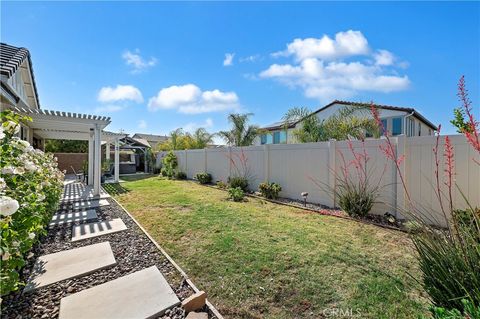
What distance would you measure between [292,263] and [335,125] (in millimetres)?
7799

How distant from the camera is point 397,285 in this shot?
2.95 m

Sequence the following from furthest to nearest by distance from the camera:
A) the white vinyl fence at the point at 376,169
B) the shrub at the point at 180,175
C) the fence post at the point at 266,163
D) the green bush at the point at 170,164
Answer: the green bush at the point at 170,164 < the shrub at the point at 180,175 < the fence post at the point at 266,163 < the white vinyl fence at the point at 376,169

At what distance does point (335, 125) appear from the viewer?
9.84m

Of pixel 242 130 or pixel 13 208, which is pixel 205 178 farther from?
pixel 13 208

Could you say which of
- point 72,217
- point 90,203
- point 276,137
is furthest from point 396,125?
point 72,217

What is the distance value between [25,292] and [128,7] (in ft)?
25.2

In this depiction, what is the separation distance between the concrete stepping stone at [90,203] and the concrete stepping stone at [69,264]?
4.03 meters

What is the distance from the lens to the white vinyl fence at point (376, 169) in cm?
481

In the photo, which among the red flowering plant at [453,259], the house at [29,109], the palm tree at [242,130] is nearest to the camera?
the red flowering plant at [453,259]

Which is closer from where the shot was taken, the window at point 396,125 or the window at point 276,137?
the window at point 396,125

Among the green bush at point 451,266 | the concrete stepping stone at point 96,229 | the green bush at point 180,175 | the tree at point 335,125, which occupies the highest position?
the tree at point 335,125

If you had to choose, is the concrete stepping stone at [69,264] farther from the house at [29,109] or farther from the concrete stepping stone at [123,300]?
the house at [29,109]

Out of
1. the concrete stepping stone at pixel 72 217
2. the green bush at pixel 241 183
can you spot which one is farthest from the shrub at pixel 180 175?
the concrete stepping stone at pixel 72 217

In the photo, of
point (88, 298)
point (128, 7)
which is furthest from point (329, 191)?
point (128, 7)
